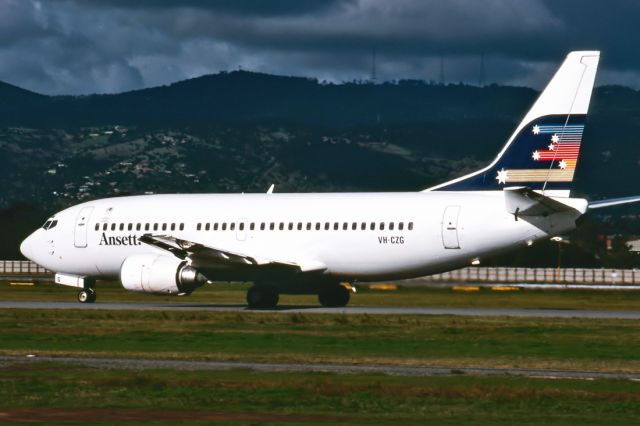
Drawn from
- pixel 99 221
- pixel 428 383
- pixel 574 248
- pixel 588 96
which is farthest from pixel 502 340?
pixel 574 248

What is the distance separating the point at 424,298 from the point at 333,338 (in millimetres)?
21365

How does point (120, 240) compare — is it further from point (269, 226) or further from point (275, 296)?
point (275, 296)

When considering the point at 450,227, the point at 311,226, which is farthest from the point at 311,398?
the point at 311,226

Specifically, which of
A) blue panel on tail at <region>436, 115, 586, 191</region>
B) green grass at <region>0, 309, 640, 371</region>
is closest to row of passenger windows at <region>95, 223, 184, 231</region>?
green grass at <region>0, 309, 640, 371</region>

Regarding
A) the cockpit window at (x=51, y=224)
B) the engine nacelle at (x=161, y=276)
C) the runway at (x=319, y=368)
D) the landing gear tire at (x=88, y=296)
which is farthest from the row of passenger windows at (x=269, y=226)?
the runway at (x=319, y=368)

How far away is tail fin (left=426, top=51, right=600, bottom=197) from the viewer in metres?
46.6

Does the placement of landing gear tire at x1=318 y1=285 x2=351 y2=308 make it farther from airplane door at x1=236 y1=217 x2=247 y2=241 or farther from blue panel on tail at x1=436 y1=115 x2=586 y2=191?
blue panel on tail at x1=436 y1=115 x2=586 y2=191

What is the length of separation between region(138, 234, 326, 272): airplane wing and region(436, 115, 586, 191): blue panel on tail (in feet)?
25.9

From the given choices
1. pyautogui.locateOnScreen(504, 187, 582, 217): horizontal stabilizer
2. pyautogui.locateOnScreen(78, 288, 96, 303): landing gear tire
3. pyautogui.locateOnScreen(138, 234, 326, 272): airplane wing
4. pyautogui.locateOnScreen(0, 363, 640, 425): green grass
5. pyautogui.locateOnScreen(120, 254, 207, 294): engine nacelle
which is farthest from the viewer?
pyautogui.locateOnScreen(78, 288, 96, 303): landing gear tire

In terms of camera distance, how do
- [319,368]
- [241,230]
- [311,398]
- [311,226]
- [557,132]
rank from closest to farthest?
1. [311,398]
2. [319,368]
3. [557,132]
4. [311,226]
5. [241,230]

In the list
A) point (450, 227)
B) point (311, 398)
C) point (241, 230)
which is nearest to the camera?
point (311, 398)

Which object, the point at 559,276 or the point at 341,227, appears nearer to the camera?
Answer: the point at 341,227

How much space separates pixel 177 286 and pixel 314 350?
16.8 metres

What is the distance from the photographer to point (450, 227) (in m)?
47.2
